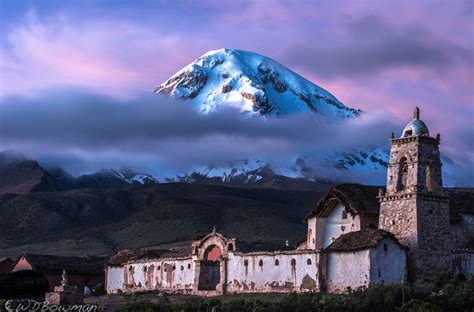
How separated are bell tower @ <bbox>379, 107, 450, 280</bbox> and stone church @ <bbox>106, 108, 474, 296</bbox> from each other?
44mm

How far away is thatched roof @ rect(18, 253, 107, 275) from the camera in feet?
194

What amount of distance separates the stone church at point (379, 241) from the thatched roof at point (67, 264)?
12932mm

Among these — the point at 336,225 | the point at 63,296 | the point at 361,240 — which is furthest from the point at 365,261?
the point at 63,296

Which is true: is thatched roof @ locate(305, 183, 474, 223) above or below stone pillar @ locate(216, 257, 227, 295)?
above

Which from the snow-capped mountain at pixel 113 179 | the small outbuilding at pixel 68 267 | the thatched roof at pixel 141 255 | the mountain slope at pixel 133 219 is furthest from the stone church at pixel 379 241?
the snow-capped mountain at pixel 113 179

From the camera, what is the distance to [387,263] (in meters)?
41.8

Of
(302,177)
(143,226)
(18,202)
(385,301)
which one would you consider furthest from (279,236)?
(302,177)

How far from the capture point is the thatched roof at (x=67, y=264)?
59.2 meters

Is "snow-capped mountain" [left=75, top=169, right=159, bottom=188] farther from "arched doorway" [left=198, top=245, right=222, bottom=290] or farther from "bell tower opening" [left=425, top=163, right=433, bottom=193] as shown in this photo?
"bell tower opening" [left=425, top=163, right=433, bottom=193]

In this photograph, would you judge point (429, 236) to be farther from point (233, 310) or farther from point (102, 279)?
point (102, 279)

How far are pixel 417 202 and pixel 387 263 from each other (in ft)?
10.4

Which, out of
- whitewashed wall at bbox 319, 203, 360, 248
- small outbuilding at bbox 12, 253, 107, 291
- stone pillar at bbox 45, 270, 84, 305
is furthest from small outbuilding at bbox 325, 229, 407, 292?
small outbuilding at bbox 12, 253, 107, 291

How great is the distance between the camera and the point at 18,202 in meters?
109

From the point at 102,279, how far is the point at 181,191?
239 ft
